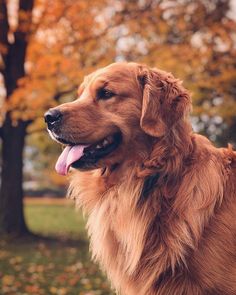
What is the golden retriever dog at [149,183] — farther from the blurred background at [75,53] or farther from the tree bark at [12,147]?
the tree bark at [12,147]

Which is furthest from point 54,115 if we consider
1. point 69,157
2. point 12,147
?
point 12,147


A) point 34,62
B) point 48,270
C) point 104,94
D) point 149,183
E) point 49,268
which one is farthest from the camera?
point 34,62

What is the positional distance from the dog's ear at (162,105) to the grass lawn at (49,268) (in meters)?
4.23

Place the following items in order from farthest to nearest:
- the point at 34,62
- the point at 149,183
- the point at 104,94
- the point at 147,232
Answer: the point at 34,62, the point at 104,94, the point at 149,183, the point at 147,232

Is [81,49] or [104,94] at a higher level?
[104,94]

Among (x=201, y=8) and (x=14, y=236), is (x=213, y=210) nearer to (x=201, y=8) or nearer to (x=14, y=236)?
(x=14, y=236)

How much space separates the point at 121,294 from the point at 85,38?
9079mm

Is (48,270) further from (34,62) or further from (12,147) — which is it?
(34,62)

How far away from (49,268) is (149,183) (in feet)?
20.5

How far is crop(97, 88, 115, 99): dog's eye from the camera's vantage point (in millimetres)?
4051

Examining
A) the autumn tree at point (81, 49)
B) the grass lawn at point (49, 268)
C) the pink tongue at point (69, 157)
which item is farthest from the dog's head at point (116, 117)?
the autumn tree at point (81, 49)

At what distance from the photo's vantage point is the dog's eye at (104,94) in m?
4.05

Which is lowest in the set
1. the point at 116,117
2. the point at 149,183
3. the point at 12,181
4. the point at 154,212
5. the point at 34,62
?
the point at 12,181

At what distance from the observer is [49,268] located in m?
9.60
